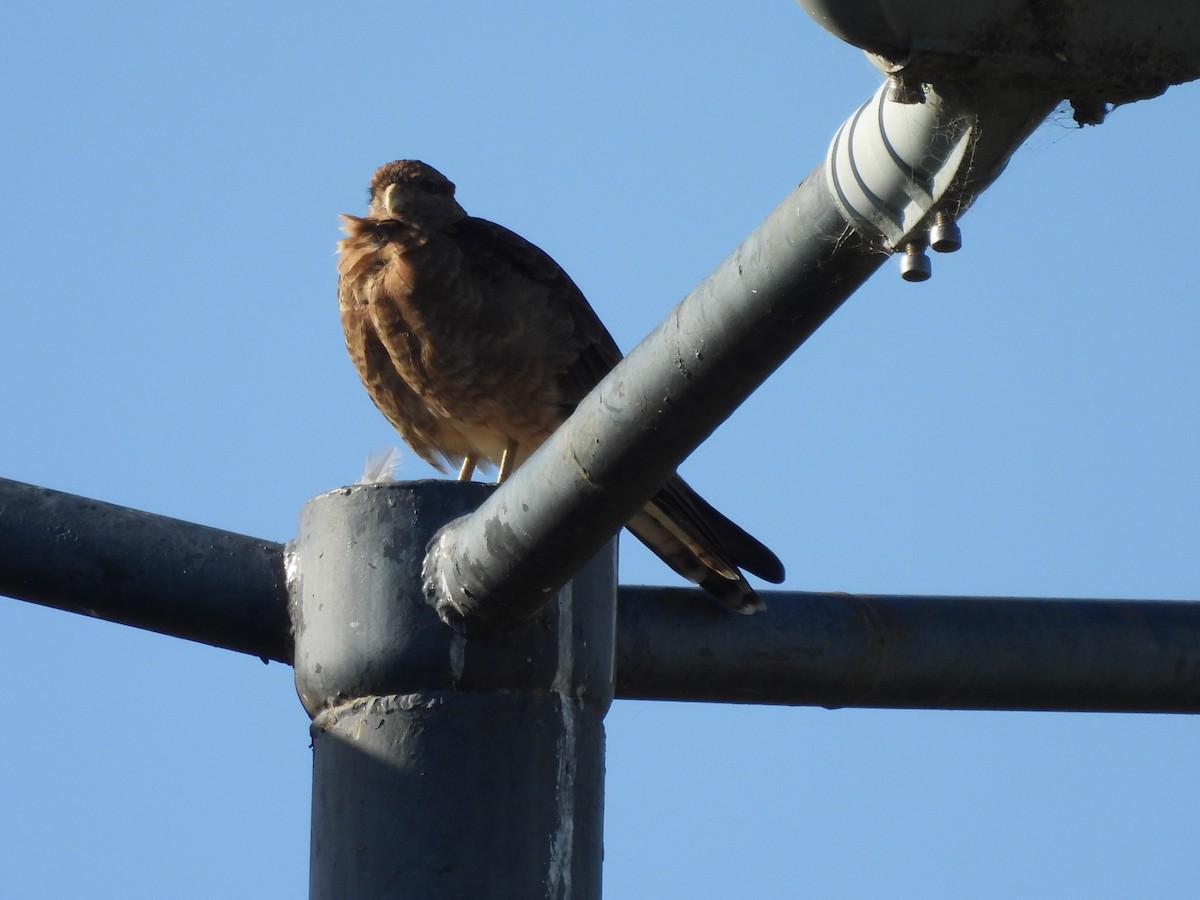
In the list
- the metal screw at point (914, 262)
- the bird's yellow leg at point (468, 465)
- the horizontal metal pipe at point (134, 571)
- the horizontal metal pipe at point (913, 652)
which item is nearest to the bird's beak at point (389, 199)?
the bird's yellow leg at point (468, 465)

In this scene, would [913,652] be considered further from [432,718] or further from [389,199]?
[389,199]

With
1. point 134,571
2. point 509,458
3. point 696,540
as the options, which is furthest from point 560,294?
point 134,571

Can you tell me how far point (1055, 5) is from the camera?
1.89 meters

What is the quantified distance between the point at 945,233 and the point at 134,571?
1578mm

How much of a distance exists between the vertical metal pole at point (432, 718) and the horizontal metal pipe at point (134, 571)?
9cm

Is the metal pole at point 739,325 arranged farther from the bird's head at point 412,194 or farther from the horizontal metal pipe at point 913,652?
the bird's head at point 412,194

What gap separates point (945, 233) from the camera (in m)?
2.10

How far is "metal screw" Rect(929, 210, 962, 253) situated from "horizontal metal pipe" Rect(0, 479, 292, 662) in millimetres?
1516

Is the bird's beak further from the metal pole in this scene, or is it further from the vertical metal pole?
the metal pole

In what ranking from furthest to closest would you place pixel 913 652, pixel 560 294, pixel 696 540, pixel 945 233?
pixel 560 294 < pixel 696 540 < pixel 913 652 < pixel 945 233

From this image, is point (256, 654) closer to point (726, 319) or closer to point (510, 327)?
point (726, 319)

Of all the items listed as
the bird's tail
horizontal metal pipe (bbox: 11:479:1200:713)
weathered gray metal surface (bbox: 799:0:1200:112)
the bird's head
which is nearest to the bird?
the bird's head

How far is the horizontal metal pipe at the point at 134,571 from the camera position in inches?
122

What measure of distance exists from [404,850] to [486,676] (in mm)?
314
